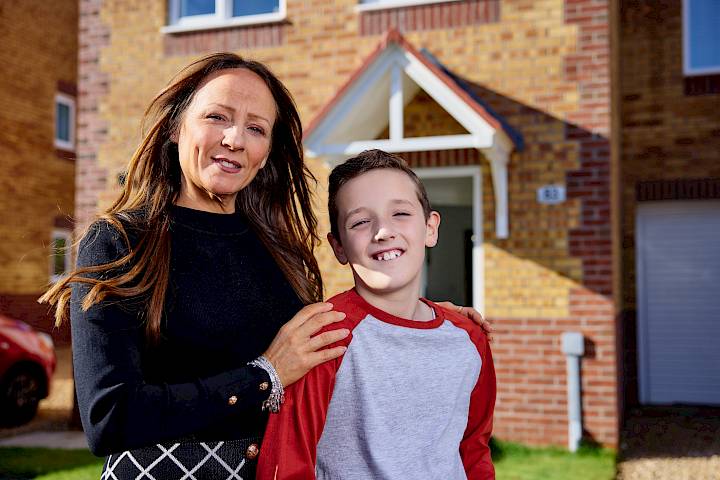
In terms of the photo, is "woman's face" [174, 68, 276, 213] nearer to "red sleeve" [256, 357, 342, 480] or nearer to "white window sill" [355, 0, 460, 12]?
"red sleeve" [256, 357, 342, 480]

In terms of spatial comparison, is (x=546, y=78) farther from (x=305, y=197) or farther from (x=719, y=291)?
(x=305, y=197)

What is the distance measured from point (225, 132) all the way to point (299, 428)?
0.75 meters

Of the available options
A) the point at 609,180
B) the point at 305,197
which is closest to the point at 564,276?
the point at 609,180

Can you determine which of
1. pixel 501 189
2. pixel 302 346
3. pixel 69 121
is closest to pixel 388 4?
pixel 501 189

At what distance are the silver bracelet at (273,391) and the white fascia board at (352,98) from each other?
14.6 ft

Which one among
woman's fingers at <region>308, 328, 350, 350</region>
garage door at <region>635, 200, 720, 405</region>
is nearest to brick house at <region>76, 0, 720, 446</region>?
garage door at <region>635, 200, 720, 405</region>

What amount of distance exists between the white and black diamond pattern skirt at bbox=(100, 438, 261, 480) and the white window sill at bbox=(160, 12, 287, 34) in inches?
249

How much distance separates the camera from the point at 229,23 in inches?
296

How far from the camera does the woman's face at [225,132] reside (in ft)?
5.87

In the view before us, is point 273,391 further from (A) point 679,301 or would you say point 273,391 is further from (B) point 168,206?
(A) point 679,301

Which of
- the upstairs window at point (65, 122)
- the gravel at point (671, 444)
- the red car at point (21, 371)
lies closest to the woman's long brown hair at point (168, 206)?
the gravel at point (671, 444)

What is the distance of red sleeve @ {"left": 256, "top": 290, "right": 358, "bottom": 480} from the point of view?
1.57 metres

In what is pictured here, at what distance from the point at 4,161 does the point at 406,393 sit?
1367 centimetres

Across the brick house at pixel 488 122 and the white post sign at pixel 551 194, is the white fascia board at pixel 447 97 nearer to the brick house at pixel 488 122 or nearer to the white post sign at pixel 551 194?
the brick house at pixel 488 122
